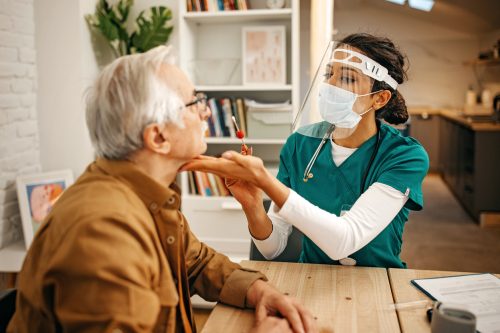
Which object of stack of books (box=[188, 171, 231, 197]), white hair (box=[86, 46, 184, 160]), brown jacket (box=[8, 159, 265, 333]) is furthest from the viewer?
stack of books (box=[188, 171, 231, 197])

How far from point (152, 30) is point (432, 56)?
224 inches

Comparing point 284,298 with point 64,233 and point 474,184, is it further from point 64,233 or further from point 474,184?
point 474,184

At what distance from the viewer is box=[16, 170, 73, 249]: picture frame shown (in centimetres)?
296

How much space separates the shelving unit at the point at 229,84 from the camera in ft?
11.2

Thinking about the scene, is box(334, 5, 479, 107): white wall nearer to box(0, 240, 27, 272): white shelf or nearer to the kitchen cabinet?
the kitchen cabinet

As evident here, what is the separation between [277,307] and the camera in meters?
1.16

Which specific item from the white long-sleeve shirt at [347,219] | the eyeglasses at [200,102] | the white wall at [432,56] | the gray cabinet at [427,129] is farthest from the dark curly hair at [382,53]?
the white wall at [432,56]

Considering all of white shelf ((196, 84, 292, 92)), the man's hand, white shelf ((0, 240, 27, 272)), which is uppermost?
white shelf ((196, 84, 292, 92))

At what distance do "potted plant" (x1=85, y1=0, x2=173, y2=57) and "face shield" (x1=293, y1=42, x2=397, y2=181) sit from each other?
192cm

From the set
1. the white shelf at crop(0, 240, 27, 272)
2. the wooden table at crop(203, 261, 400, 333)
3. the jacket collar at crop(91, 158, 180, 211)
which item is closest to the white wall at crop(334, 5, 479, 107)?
the white shelf at crop(0, 240, 27, 272)

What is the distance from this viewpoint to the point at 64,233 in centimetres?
89

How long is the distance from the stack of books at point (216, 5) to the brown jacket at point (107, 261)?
2.57 metres

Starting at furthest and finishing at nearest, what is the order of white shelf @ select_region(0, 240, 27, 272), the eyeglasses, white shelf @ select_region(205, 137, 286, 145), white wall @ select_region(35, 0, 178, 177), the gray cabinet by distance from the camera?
the gray cabinet
white shelf @ select_region(205, 137, 286, 145)
white wall @ select_region(35, 0, 178, 177)
white shelf @ select_region(0, 240, 27, 272)
the eyeglasses

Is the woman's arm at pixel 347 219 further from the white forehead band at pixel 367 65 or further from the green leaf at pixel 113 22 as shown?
the green leaf at pixel 113 22
